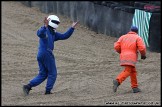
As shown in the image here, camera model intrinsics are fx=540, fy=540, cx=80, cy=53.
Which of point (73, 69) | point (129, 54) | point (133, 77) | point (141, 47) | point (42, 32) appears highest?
point (42, 32)

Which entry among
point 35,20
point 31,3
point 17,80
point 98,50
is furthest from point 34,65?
point 31,3

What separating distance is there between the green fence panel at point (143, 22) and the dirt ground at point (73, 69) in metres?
0.62

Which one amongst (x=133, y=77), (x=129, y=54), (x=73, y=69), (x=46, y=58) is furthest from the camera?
(x=73, y=69)

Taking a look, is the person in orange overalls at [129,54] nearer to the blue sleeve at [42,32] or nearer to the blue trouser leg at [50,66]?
the blue trouser leg at [50,66]

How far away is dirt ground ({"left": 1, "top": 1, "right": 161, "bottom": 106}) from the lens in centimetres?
1073

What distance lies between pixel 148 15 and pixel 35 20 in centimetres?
494

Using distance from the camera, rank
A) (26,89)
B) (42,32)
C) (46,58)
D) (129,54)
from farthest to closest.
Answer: (129,54), (26,89), (46,58), (42,32)

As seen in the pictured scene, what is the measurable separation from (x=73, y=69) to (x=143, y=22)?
3.72 m

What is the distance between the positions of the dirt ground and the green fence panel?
62 cm

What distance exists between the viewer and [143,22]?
16.5 m

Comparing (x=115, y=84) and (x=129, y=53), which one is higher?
(x=129, y=53)

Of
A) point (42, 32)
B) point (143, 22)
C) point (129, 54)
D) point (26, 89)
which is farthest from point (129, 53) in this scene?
point (143, 22)

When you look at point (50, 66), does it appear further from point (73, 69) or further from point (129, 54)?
point (73, 69)

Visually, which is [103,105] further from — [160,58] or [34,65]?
[160,58]
